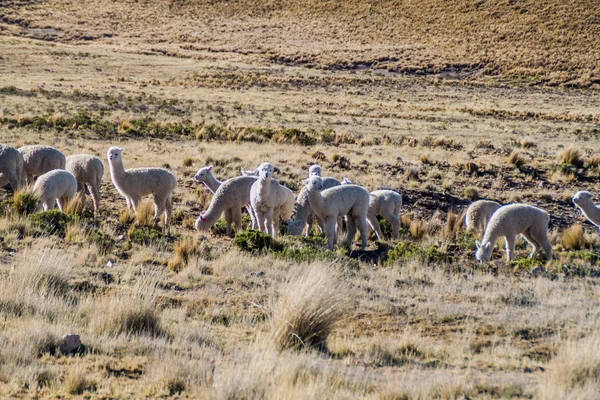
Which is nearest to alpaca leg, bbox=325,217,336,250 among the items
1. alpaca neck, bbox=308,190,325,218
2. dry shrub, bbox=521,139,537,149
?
alpaca neck, bbox=308,190,325,218

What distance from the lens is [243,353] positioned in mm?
6258

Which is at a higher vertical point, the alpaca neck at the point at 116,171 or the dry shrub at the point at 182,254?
the alpaca neck at the point at 116,171

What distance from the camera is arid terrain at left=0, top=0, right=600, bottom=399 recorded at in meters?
5.71

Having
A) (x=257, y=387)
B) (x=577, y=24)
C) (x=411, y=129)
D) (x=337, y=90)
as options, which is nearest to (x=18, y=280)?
(x=257, y=387)

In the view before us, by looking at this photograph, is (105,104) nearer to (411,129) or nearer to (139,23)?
(411,129)

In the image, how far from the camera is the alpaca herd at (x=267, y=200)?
463 inches

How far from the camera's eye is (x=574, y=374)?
554cm

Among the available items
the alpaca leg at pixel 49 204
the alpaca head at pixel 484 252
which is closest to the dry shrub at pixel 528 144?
the alpaca head at pixel 484 252

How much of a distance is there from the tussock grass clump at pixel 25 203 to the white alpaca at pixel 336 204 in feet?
16.0

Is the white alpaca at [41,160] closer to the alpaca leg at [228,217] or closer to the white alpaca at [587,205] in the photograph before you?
the alpaca leg at [228,217]

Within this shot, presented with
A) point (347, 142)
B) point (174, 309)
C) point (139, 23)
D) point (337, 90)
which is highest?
point (139, 23)

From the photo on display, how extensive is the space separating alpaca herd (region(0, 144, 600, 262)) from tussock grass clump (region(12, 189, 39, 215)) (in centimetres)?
11

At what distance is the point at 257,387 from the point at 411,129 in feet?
98.5

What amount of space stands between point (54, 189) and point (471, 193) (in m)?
10.8
